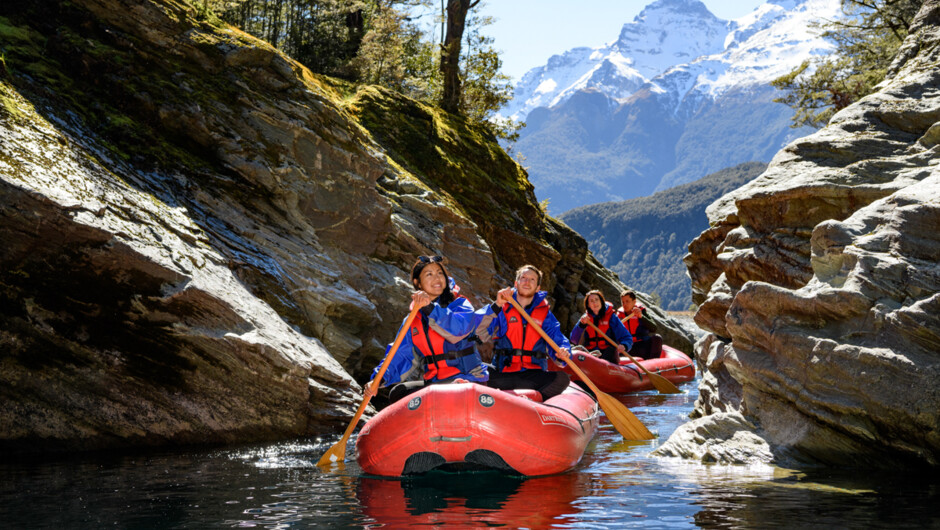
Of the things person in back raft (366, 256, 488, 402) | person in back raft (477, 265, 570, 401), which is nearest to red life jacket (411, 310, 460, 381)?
person in back raft (366, 256, 488, 402)

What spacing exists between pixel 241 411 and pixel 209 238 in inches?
100

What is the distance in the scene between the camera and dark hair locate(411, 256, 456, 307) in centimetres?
787

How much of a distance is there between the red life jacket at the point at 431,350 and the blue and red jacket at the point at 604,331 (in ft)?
28.1

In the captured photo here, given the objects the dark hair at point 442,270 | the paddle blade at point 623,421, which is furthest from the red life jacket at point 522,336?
the dark hair at point 442,270

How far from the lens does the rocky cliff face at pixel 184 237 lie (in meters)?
8.24

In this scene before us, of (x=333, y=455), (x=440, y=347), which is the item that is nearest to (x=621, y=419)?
(x=440, y=347)

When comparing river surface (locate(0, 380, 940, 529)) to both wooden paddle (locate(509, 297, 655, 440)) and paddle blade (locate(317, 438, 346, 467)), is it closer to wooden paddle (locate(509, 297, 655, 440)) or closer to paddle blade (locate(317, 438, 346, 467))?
paddle blade (locate(317, 438, 346, 467))

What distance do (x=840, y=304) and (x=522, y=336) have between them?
3650 mm

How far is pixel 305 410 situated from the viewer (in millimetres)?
9484

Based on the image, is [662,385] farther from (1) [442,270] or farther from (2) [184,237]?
(2) [184,237]

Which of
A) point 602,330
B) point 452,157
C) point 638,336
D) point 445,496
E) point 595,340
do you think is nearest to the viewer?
point 445,496

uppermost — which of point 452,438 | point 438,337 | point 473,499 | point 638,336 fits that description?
point 638,336

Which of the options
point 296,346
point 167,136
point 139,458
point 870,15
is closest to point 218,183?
point 167,136

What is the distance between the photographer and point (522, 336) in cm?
916
